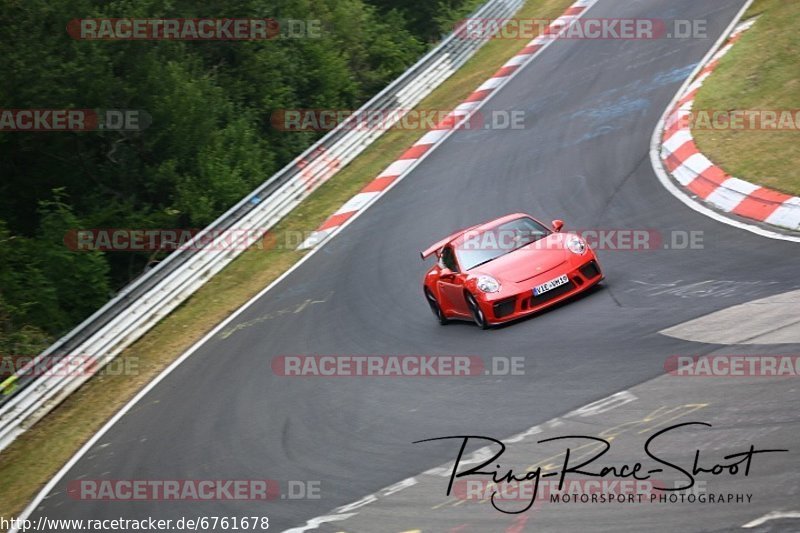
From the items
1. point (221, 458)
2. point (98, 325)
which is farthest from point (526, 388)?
point (98, 325)

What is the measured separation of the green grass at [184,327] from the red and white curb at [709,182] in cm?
683

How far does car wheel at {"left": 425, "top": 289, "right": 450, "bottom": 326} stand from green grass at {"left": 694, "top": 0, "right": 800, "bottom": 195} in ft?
14.0

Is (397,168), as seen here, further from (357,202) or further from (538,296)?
(538,296)

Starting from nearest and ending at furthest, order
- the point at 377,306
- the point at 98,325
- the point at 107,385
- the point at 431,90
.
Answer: the point at 377,306, the point at 107,385, the point at 98,325, the point at 431,90

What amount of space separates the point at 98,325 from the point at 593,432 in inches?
430

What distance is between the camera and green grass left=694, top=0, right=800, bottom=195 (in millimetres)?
12913

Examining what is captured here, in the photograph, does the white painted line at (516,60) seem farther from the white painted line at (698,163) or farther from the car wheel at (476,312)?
the car wheel at (476,312)

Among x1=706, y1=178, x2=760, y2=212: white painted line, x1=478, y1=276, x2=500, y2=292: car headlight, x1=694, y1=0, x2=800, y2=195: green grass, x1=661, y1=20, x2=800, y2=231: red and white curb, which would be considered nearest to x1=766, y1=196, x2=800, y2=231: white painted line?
x1=661, y1=20, x2=800, y2=231: red and white curb

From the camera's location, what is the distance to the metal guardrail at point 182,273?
48.6ft

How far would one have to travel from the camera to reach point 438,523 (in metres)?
6.91

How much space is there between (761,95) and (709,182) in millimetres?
A: 2525

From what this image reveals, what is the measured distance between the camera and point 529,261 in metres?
11.3

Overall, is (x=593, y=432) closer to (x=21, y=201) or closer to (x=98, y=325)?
(x=98, y=325)

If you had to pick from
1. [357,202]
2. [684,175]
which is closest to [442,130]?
[357,202]
